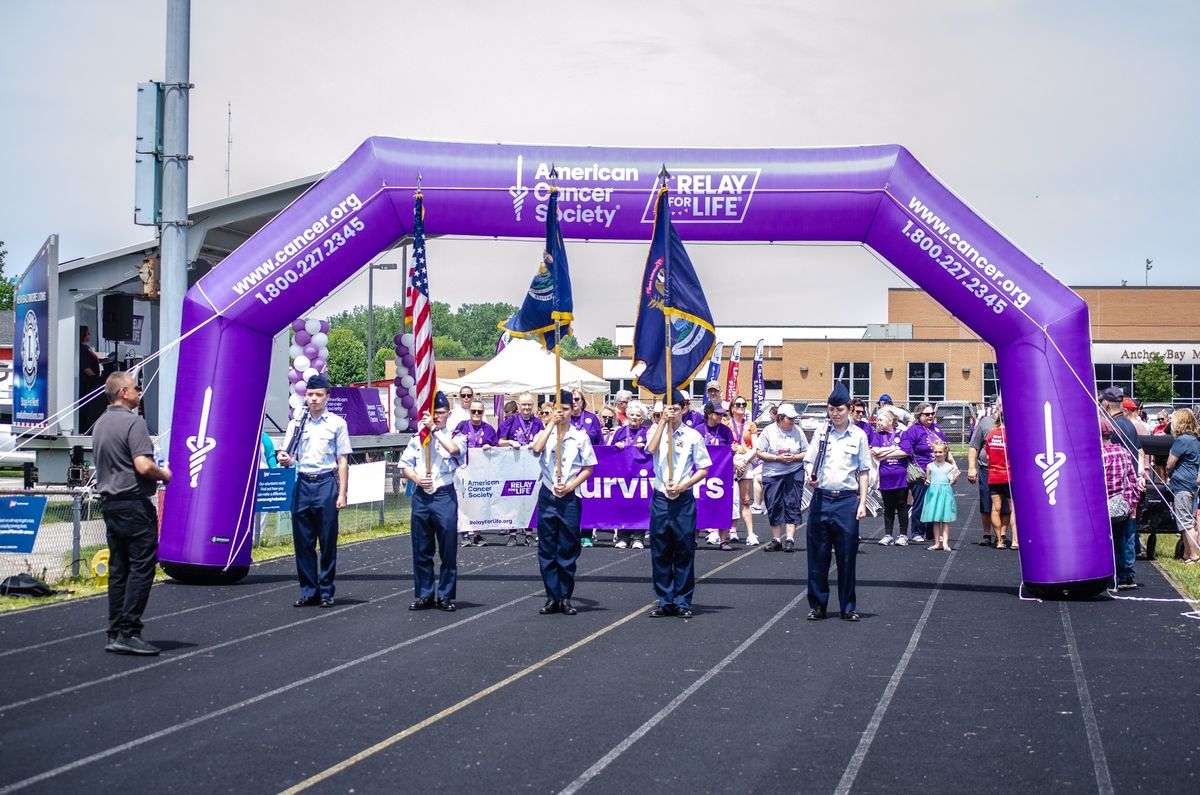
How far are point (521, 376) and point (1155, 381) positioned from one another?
43.4 meters

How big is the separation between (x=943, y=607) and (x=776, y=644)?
9.01ft

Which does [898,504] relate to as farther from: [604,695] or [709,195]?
[604,695]

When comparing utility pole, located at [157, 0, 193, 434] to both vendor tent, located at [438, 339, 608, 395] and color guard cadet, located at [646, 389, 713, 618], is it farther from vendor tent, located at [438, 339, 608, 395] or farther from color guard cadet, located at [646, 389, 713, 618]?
vendor tent, located at [438, 339, 608, 395]

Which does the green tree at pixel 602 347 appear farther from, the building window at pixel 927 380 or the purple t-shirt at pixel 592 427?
the purple t-shirt at pixel 592 427

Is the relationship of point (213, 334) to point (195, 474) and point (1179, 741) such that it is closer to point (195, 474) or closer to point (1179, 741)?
point (195, 474)

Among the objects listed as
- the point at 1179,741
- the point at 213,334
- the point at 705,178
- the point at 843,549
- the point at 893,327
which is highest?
the point at 893,327

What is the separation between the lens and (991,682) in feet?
28.9

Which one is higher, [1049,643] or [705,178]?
[705,178]

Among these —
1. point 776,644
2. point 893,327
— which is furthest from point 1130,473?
point 893,327

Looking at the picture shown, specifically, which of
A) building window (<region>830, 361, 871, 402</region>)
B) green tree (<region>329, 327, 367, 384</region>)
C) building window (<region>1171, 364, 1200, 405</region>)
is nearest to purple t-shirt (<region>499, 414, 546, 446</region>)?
building window (<region>830, 361, 871, 402</region>)

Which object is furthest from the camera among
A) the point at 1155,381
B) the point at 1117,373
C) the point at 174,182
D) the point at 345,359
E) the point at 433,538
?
the point at 345,359

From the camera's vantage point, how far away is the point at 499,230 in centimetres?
1323

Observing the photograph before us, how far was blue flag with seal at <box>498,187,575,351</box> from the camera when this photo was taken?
499 inches

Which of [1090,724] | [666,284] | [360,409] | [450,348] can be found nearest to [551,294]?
[666,284]
